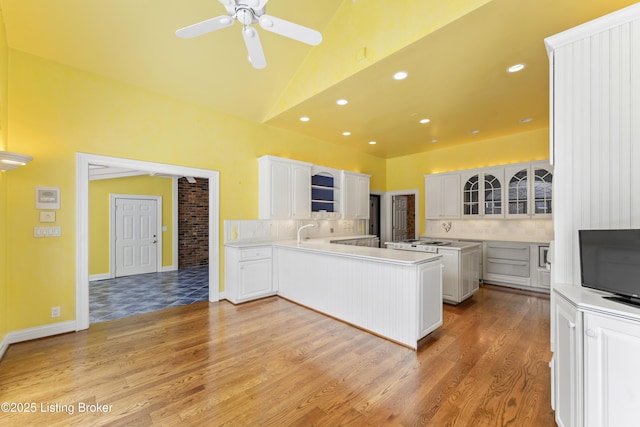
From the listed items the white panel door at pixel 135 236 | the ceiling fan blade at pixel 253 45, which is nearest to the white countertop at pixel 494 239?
the ceiling fan blade at pixel 253 45

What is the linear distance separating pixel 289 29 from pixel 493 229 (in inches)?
224

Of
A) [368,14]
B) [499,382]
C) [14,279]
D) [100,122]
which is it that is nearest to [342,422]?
[499,382]

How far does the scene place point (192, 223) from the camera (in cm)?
737

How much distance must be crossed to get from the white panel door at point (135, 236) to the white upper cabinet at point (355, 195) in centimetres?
479

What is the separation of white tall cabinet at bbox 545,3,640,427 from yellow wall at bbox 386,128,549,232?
13.6 feet

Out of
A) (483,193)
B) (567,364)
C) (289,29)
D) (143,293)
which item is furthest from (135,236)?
(483,193)

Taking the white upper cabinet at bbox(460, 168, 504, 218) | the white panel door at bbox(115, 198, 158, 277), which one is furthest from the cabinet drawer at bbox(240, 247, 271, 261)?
the white upper cabinet at bbox(460, 168, 504, 218)

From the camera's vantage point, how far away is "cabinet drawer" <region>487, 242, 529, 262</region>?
16.1 feet

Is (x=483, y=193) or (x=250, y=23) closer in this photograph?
(x=250, y=23)

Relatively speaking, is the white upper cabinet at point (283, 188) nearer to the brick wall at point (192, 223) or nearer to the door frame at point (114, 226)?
the brick wall at point (192, 223)

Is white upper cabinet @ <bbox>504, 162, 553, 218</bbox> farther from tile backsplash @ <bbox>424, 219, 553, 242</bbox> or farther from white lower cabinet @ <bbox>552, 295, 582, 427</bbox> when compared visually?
white lower cabinet @ <bbox>552, 295, 582, 427</bbox>

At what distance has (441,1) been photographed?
7.88ft

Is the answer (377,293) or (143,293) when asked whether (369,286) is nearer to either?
(377,293)

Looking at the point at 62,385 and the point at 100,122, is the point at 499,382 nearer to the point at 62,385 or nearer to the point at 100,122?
the point at 62,385
